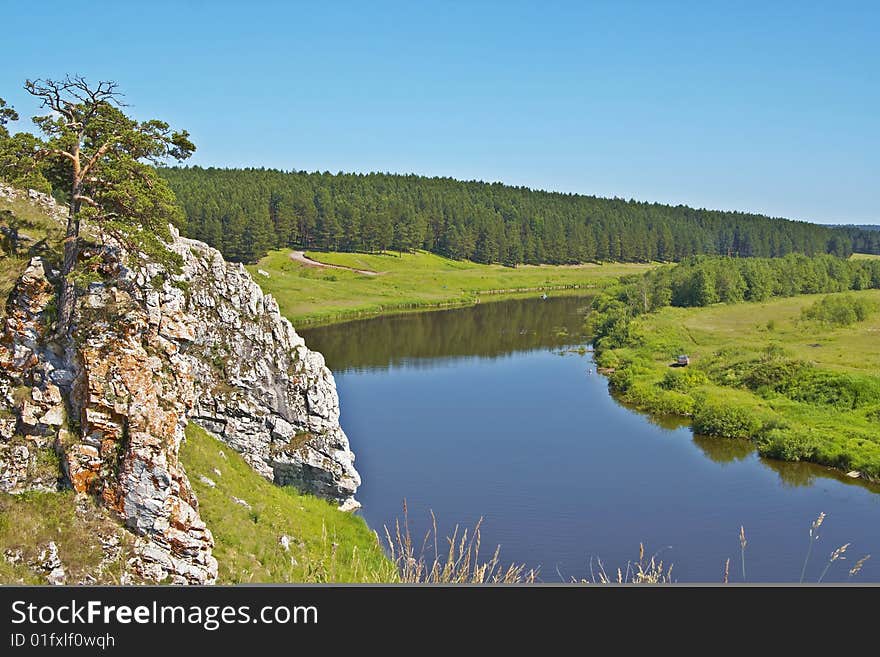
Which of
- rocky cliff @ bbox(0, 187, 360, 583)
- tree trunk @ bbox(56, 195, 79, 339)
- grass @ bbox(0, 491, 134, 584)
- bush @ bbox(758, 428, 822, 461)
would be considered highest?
tree trunk @ bbox(56, 195, 79, 339)

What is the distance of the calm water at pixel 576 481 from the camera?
26.0 meters

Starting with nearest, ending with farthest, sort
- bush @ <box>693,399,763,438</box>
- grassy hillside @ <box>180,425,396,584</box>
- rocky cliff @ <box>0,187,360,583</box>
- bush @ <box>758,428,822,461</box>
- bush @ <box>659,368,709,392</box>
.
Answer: rocky cliff @ <box>0,187,360,583</box>, grassy hillside @ <box>180,425,396,584</box>, bush @ <box>758,428,822,461</box>, bush @ <box>693,399,763,438</box>, bush @ <box>659,368,709,392</box>

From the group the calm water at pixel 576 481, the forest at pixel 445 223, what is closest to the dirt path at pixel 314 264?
the forest at pixel 445 223

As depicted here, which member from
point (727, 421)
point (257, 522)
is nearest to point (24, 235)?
point (257, 522)

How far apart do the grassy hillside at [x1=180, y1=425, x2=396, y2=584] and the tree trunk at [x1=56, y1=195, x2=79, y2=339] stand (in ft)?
16.4

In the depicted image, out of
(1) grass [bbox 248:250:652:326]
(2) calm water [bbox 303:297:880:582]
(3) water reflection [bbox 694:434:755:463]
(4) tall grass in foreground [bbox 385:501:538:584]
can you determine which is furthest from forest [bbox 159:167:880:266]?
(4) tall grass in foreground [bbox 385:501:538:584]

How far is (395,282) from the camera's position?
105812mm

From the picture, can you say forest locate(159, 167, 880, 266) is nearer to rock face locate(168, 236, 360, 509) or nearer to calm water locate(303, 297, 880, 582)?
calm water locate(303, 297, 880, 582)

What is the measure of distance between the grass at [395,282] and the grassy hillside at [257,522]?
4943cm

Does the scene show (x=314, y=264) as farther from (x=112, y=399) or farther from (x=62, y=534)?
(x=62, y=534)

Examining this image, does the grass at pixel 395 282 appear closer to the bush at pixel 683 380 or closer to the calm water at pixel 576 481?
the calm water at pixel 576 481

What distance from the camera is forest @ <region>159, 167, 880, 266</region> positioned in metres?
110
